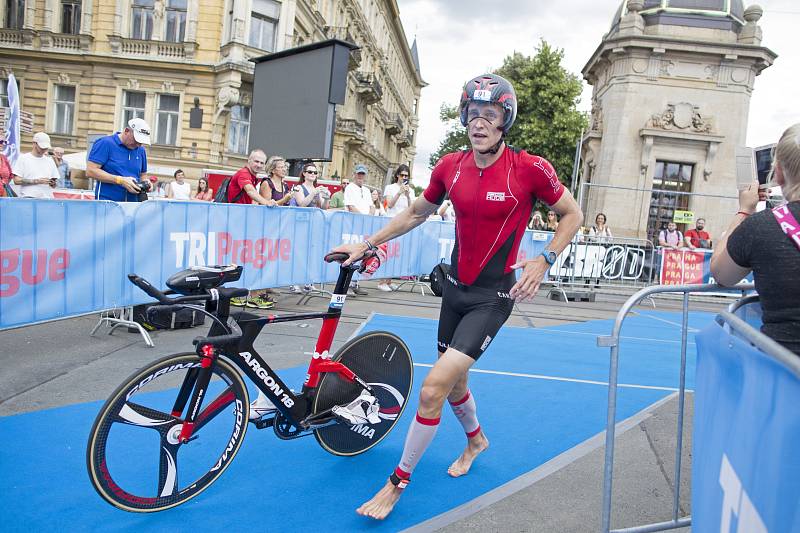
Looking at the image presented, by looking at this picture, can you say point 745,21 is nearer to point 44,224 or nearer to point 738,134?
point 738,134

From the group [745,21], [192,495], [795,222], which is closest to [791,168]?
[795,222]

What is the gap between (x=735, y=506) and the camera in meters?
1.72

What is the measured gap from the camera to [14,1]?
94.3ft

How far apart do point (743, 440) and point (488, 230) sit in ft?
5.86

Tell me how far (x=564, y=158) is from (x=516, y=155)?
35.0m

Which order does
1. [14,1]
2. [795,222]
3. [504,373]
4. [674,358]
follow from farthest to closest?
1. [14,1]
2. [674,358]
3. [504,373]
4. [795,222]

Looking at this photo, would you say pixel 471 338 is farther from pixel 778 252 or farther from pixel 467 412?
pixel 778 252

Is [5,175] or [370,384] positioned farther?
[5,175]

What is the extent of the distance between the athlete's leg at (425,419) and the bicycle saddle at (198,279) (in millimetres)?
1115

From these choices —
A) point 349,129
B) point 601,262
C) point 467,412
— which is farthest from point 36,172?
point 349,129

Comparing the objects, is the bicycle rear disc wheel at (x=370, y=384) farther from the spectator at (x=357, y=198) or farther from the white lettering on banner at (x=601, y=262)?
the white lettering on banner at (x=601, y=262)

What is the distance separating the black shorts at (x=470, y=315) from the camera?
10.3 ft

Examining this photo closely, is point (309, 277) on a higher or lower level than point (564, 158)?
lower

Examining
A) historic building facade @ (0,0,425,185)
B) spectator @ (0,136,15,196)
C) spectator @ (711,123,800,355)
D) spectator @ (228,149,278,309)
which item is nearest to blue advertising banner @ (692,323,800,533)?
spectator @ (711,123,800,355)
